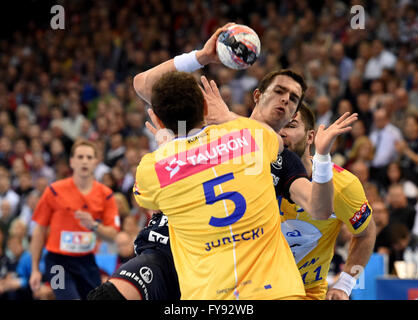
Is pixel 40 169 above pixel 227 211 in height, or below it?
below

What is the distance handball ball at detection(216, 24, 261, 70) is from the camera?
3.98m

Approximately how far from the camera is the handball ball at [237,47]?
3.98 m

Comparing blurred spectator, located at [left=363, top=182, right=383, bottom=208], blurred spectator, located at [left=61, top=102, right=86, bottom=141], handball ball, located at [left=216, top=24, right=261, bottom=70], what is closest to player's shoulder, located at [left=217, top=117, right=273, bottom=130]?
handball ball, located at [left=216, top=24, right=261, bottom=70]

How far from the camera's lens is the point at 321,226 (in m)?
4.81

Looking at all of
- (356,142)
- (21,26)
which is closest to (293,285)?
(356,142)

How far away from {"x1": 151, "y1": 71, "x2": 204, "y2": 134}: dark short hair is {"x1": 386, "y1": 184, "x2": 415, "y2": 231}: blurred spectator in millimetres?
5537

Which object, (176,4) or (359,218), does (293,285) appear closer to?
(359,218)

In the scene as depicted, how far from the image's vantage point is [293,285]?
348 centimetres

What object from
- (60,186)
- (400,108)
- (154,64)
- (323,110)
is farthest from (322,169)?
(154,64)

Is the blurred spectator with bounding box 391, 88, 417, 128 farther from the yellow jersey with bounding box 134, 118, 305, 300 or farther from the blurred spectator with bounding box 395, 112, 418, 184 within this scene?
the yellow jersey with bounding box 134, 118, 305, 300

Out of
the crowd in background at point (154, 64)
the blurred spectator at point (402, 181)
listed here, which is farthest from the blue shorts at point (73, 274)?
the blurred spectator at point (402, 181)

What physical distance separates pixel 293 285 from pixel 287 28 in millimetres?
9594

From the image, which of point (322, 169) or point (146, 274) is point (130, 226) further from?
point (322, 169)

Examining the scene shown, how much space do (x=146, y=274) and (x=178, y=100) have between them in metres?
1.21
